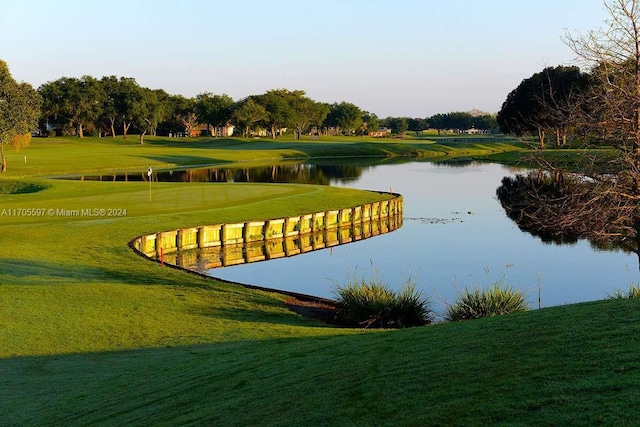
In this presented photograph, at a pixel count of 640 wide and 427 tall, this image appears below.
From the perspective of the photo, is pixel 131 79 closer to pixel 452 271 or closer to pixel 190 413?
pixel 452 271

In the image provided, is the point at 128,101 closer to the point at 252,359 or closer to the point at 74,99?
the point at 74,99

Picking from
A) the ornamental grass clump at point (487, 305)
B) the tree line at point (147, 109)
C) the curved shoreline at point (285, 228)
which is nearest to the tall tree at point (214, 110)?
the tree line at point (147, 109)

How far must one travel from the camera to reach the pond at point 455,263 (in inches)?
1061

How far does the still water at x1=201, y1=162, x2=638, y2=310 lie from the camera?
2697 cm

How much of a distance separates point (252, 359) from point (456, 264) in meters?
20.6

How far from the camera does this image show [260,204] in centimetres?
4338

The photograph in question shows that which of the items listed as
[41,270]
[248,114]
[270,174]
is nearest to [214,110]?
[248,114]

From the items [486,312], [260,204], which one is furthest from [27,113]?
[486,312]

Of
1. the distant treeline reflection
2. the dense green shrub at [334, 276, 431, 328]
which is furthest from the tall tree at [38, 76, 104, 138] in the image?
the dense green shrub at [334, 276, 431, 328]

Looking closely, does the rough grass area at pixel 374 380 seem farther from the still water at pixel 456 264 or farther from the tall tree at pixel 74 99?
the tall tree at pixel 74 99

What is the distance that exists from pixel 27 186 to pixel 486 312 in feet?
151

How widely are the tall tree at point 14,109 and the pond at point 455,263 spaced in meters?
40.1

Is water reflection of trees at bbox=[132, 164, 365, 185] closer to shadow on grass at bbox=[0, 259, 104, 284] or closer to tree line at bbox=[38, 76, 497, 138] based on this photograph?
shadow on grass at bbox=[0, 259, 104, 284]

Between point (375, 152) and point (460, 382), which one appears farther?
point (375, 152)
